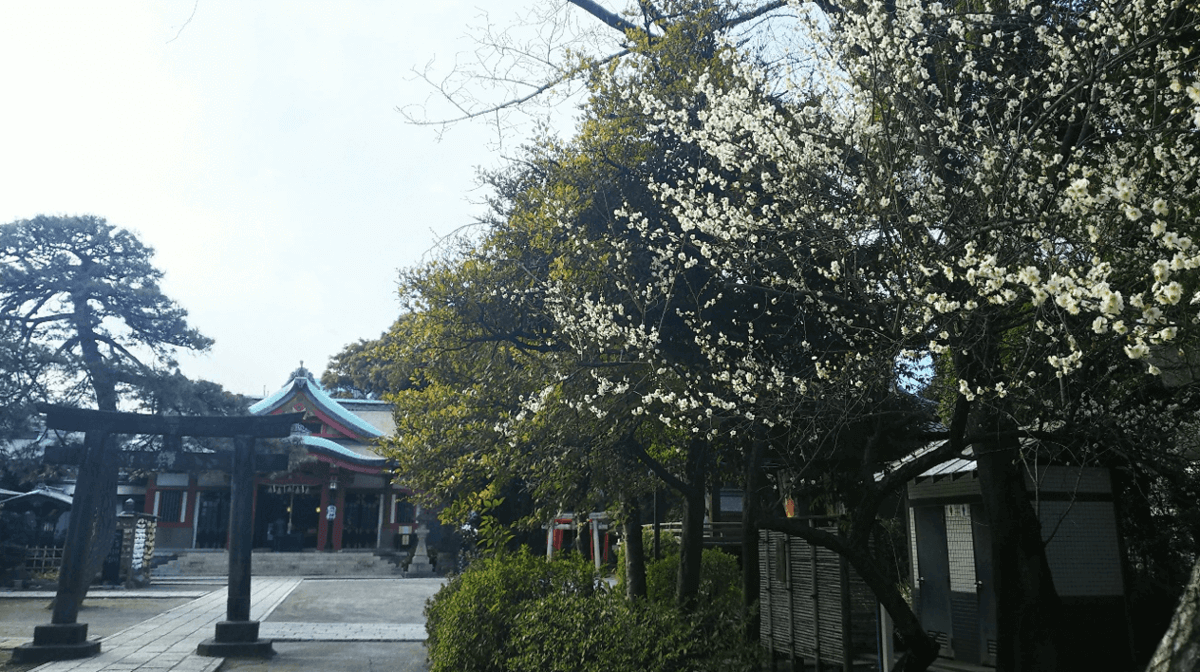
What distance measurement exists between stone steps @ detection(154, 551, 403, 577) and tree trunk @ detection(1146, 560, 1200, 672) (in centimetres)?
3068

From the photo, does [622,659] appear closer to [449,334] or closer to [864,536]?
[864,536]

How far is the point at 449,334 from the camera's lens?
368 inches

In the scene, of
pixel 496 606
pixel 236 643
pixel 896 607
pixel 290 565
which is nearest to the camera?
pixel 896 607

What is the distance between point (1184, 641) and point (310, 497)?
37084mm

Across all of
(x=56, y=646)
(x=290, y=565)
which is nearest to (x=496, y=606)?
(x=56, y=646)

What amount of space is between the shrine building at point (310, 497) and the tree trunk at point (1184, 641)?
105 ft

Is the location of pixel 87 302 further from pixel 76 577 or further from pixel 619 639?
pixel 619 639

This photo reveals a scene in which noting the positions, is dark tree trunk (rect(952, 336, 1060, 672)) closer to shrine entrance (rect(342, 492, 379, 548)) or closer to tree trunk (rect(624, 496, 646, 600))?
tree trunk (rect(624, 496, 646, 600))

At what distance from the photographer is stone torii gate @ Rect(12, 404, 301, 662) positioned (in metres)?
11.6

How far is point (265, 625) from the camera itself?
15.3 metres

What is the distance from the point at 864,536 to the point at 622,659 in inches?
77.4

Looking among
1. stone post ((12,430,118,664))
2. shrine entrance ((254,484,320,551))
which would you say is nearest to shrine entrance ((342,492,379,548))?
shrine entrance ((254,484,320,551))

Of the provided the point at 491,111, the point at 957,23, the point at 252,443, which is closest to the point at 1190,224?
the point at 957,23

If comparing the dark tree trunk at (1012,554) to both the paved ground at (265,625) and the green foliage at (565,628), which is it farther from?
the paved ground at (265,625)
